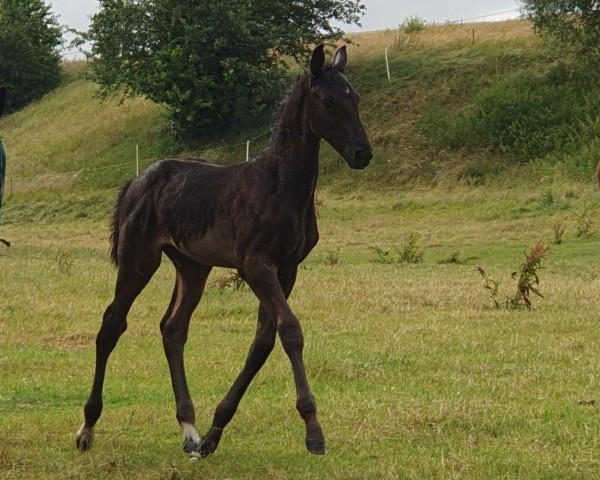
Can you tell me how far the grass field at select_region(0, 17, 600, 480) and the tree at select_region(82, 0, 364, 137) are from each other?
9.42 meters

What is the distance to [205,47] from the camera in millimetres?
39406

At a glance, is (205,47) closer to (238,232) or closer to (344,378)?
(344,378)

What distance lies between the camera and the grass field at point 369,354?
655 centimetres

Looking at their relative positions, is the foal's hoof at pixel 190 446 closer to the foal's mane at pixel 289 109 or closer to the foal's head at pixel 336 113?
the foal's mane at pixel 289 109

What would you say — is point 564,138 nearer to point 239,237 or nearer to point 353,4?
point 353,4

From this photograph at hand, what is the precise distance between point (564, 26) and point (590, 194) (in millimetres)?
8774

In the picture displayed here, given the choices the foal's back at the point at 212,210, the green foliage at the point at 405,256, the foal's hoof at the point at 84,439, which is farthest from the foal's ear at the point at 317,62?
the green foliage at the point at 405,256

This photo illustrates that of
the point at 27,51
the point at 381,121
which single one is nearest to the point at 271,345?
the point at 381,121

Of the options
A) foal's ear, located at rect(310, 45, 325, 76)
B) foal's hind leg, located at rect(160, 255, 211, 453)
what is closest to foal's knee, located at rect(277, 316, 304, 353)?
foal's hind leg, located at rect(160, 255, 211, 453)

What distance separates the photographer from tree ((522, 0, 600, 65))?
114 feet

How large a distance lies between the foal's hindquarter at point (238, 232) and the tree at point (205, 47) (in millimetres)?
31582

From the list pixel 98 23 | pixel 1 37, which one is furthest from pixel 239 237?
pixel 1 37

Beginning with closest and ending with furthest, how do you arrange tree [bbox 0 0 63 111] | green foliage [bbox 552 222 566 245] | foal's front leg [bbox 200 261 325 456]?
1. foal's front leg [bbox 200 261 325 456]
2. green foliage [bbox 552 222 566 245]
3. tree [bbox 0 0 63 111]

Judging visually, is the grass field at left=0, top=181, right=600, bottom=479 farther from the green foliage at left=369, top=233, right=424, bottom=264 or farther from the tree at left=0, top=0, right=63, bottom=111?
the tree at left=0, top=0, right=63, bottom=111
